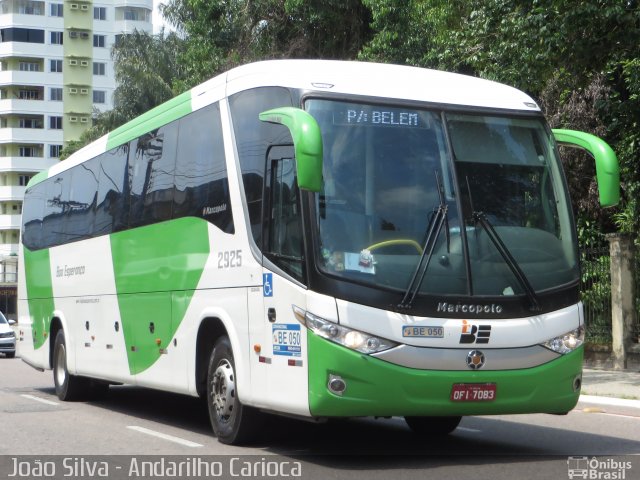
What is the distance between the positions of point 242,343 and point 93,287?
5.52 metres

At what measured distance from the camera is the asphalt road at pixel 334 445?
30.5 ft

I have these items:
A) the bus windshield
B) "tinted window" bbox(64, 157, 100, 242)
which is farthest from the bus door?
"tinted window" bbox(64, 157, 100, 242)

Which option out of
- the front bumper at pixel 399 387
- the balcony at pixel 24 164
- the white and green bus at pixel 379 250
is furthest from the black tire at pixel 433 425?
the balcony at pixel 24 164

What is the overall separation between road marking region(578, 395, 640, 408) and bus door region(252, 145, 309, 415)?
720 cm

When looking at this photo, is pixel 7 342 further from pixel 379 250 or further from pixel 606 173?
pixel 606 173

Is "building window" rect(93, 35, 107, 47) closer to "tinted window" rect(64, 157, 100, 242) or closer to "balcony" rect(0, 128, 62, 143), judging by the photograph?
"balcony" rect(0, 128, 62, 143)

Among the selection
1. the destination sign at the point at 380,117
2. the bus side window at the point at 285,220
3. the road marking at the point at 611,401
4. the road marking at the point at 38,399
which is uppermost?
the destination sign at the point at 380,117

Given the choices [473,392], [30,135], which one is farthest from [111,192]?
[30,135]

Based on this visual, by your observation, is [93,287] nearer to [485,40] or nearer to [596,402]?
[596,402]

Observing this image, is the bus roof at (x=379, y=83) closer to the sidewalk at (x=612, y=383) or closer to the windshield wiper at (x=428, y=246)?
the windshield wiper at (x=428, y=246)

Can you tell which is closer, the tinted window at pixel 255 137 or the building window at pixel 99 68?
the tinted window at pixel 255 137

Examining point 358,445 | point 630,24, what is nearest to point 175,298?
point 358,445

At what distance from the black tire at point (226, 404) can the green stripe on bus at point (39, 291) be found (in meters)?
7.30

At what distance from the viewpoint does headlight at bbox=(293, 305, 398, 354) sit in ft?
29.9
